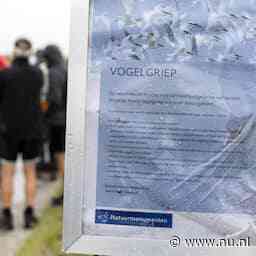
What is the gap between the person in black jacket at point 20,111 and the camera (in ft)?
16.5

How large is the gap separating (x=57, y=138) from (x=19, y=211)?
947mm

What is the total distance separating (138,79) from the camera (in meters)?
1.99

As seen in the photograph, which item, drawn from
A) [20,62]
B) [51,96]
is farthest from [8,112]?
[51,96]

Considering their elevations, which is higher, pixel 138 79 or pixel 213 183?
pixel 138 79

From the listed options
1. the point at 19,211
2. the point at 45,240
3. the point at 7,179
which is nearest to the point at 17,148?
the point at 7,179

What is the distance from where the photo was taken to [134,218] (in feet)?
6.63

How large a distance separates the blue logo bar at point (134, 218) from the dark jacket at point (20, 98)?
10.5 ft

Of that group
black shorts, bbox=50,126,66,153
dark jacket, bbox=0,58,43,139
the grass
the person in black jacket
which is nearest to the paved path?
the grass

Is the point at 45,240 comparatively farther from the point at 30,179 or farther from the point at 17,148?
the point at 17,148

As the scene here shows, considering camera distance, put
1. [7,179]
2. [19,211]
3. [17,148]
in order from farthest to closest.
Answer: [19,211]
[7,179]
[17,148]

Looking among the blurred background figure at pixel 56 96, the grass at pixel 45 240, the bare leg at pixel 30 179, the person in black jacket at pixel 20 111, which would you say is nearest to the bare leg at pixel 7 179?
the person in black jacket at pixel 20 111

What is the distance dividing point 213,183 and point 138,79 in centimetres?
45

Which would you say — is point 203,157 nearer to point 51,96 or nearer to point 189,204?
point 189,204

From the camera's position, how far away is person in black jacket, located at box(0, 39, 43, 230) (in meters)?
5.04
